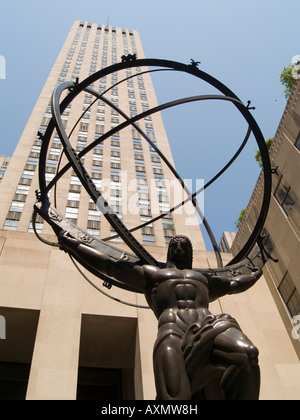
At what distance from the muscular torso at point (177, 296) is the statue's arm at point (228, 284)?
0.26 meters

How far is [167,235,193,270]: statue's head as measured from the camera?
17.2 ft

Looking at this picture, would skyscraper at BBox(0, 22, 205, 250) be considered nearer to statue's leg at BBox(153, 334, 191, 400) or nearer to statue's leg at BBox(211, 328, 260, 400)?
statue's leg at BBox(153, 334, 191, 400)

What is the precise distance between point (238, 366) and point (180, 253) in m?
2.06

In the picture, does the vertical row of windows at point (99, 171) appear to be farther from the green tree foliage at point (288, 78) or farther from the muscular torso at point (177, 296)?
the muscular torso at point (177, 296)

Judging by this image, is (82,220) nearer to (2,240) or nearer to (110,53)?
(2,240)

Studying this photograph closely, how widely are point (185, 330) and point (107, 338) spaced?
684 cm

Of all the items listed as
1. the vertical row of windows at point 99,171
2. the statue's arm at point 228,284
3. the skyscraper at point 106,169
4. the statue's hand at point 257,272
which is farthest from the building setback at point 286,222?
the vertical row of windows at point 99,171

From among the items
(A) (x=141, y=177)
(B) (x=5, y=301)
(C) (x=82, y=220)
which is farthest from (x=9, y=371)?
(A) (x=141, y=177)

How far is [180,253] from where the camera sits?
17.3ft

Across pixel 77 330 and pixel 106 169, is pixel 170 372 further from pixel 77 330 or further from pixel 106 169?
pixel 106 169

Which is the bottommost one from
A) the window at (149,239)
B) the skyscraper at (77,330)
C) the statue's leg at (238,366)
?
the window at (149,239)

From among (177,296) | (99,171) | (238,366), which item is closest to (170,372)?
(238,366)

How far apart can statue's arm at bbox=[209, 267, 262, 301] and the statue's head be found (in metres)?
0.42

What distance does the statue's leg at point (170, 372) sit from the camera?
358 cm
